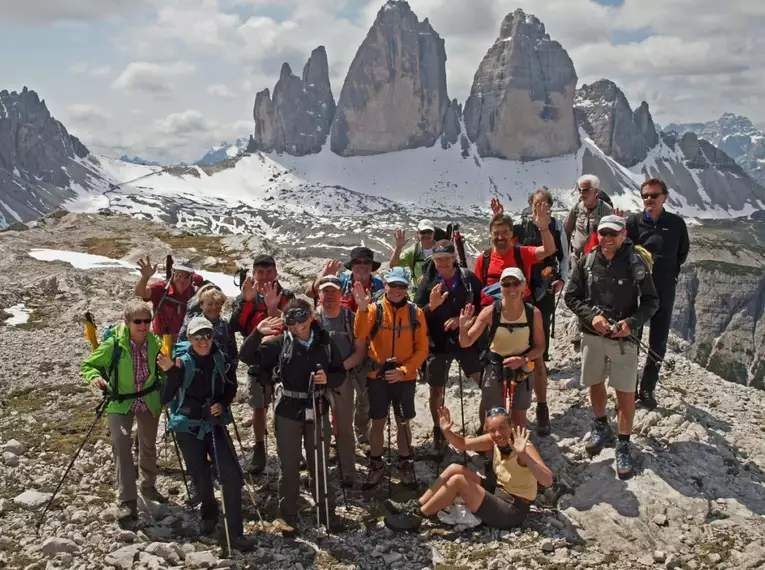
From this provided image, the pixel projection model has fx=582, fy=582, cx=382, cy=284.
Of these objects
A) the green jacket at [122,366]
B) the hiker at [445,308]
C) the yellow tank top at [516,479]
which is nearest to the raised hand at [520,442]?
the yellow tank top at [516,479]

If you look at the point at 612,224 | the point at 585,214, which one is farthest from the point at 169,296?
the point at 585,214

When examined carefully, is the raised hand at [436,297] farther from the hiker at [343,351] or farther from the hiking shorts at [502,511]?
the hiking shorts at [502,511]

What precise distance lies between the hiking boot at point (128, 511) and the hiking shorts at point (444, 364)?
529 cm

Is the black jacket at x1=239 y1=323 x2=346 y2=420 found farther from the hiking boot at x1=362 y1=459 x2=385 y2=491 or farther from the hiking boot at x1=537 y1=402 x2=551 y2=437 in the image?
the hiking boot at x1=537 y1=402 x2=551 y2=437

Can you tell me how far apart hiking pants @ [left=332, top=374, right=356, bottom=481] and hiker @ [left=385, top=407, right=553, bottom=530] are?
1.35 m

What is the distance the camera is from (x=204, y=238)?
51.5 meters

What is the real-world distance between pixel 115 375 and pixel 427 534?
18.0 ft

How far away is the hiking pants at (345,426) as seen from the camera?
9898 millimetres

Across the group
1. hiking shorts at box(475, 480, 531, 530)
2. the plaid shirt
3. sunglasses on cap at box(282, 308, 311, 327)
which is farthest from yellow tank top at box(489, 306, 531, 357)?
the plaid shirt

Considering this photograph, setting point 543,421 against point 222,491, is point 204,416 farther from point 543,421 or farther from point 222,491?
point 543,421

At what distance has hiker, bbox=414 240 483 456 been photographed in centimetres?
1024

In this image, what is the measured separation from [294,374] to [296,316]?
92cm

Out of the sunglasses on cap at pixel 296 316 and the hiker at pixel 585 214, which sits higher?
the hiker at pixel 585 214

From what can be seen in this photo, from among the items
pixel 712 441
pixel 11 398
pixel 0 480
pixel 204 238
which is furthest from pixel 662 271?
pixel 204 238
